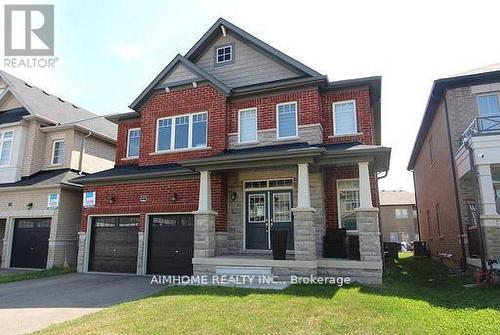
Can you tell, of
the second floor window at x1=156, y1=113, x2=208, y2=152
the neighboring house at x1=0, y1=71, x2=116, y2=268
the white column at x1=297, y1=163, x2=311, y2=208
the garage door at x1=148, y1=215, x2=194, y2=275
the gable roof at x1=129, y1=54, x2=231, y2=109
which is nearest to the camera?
the white column at x1=297, y1=163, x2=311, y2=208

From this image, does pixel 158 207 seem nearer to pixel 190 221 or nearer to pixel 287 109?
pixel 190 221

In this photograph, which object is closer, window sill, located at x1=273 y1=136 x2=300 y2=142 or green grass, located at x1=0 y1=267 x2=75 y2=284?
green grass, located at x1=0 y1=267 x2=75 y2=284

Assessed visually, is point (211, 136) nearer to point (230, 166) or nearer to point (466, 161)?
point (230, 166)

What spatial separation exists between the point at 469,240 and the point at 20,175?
63.0 feet

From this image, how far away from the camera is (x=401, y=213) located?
137 feet

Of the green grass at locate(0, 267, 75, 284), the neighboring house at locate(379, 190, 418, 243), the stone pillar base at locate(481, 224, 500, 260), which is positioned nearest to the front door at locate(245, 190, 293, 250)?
the stone pillar base at locate(481, 224, 500, 260)

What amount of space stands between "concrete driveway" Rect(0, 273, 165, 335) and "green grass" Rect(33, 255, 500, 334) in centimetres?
86

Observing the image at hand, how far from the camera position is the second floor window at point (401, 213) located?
41500 millimetres

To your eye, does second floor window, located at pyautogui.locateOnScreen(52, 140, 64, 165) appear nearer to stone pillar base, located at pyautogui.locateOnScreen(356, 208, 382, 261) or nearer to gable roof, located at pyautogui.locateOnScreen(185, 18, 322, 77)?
gable roof, located at pyautogui.locateOnScreen(185, 18, 322, 77)

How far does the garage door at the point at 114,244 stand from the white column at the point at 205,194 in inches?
149

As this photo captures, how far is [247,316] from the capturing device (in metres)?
6.44

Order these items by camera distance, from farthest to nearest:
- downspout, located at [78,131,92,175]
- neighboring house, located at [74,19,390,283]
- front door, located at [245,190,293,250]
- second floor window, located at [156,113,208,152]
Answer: downspout, located at [78,131,92,175], second floor window, located at [156,113,208,152], front door, located at [245,190,293,250], neighboring house, located at [74,19,390,283]

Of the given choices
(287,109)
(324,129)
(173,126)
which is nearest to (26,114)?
(173,126)

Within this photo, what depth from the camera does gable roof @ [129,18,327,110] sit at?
519 inches
